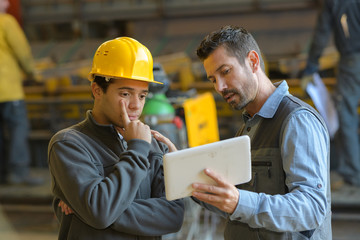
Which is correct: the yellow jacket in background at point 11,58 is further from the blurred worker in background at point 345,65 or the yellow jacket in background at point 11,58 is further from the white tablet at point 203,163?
the white tablet at point 203,163

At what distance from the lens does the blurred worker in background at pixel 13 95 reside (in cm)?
517

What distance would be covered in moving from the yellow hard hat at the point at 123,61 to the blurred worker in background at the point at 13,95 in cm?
367

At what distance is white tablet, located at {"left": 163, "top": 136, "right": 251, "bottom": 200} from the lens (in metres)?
1.44

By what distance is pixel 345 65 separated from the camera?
4.47 meters

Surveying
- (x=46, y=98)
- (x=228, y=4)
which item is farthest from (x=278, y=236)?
(x=228, y=4)

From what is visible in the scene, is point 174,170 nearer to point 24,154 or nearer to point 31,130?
point 24,154

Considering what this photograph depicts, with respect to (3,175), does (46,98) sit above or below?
above

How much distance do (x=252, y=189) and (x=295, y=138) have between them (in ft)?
0.93

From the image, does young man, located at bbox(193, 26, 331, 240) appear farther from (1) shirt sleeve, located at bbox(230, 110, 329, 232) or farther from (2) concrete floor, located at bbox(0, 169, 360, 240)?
(2) concrete floor, located at bbox(0, 169, 360, 240)

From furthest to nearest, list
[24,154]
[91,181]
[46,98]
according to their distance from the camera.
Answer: [46,98] < [24,154] < [91,181]

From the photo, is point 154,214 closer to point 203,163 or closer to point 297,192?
point 203,163

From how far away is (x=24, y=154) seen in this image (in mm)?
5504

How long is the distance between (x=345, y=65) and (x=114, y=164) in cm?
338

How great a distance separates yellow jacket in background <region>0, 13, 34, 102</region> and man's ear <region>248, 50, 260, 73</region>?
157 inches
